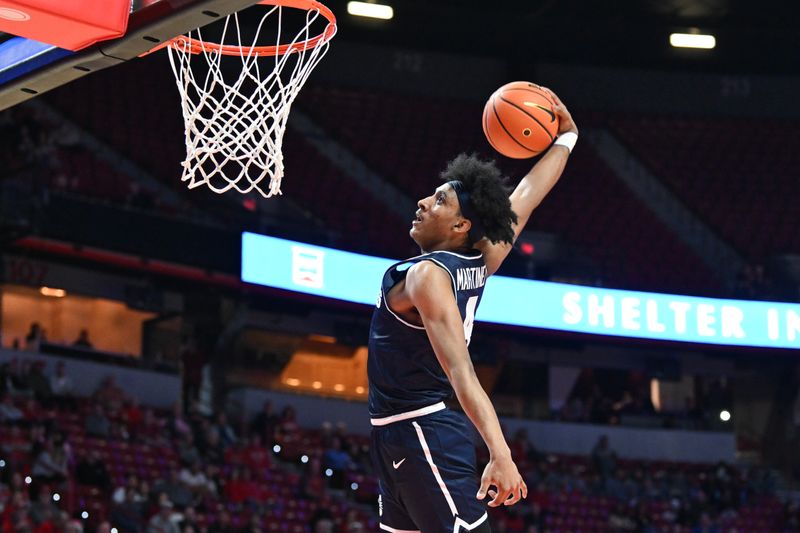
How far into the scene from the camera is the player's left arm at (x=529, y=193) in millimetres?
4238

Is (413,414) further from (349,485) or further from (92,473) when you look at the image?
(349,485)

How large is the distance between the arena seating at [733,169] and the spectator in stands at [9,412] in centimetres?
1279

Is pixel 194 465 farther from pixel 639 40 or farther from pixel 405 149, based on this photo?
pixel 639 40

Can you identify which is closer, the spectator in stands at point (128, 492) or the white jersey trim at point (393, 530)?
the white jersey trim at point (393, 530)

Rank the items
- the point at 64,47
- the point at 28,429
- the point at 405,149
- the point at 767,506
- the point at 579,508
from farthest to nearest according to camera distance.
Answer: the point at 405,149 → the point at 767,506 → the point at 579,508 → the point at 28,429 → the point at 64,47

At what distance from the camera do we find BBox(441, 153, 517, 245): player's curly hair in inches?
157

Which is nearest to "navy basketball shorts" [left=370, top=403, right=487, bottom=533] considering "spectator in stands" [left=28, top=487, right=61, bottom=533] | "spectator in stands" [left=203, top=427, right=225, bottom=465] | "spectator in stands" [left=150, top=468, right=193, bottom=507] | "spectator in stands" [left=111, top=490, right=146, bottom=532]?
"spectator in stands" [left=28, top=487, right=61, bottom=533]

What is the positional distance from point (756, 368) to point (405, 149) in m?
7.35

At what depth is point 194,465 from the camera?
44.2 ft

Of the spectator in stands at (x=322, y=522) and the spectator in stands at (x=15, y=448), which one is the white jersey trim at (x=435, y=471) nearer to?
the spectator in stands at (x=15, y=448)

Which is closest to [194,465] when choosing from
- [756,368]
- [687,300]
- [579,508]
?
[579,508]

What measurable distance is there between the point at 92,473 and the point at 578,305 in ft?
28.0

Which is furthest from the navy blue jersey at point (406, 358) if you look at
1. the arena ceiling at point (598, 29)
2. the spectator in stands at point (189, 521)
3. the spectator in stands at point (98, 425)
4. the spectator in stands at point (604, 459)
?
the arena ceiling at point (598, 29)

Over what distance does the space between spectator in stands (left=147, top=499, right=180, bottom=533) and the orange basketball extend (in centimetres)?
753
